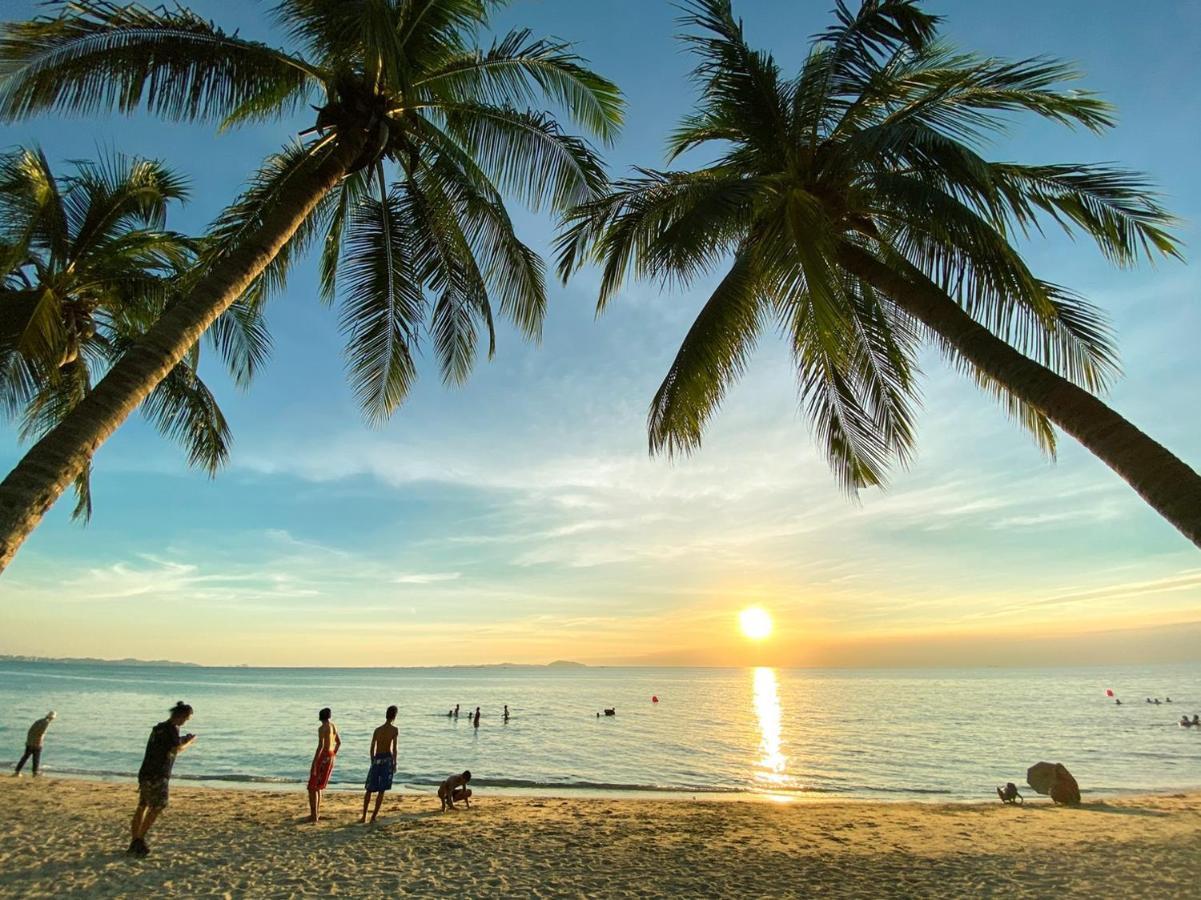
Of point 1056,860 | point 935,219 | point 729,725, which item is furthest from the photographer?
point 729,725

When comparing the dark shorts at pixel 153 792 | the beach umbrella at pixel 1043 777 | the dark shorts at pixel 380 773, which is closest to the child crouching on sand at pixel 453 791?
the dark shorts at pixel 380 773

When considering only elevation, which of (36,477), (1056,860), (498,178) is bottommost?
(1056,860)

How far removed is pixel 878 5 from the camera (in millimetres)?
7164

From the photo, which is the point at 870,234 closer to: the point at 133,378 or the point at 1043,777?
the point at 133,378

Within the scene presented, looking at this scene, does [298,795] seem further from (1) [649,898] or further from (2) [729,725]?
(2) [729,725]

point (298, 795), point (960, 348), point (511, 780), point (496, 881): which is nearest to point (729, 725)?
point (511, 780)

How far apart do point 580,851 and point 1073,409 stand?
27.5 ft

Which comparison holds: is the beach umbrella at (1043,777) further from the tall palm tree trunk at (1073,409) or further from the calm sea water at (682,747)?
the tall palm tree trunk at (1073,409)

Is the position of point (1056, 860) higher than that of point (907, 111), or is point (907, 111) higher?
point (907, 111)

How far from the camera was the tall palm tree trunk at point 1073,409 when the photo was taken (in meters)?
4.27

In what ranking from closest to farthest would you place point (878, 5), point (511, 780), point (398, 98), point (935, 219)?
point (935, 219) → point (878, 5) → point (398, 98) → point (511, 780)

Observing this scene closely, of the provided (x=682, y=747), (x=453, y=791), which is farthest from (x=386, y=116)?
(x=682, y=747)

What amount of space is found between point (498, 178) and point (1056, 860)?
12.3 meters

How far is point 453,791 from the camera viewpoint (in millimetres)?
12922
